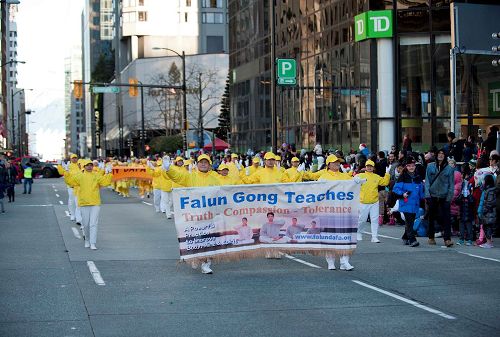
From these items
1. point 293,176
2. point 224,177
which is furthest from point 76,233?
point 293,176

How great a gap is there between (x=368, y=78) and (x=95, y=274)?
2664 cm

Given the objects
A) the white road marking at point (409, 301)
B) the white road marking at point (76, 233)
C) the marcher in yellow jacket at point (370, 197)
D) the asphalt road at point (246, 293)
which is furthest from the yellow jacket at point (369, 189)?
the white road marking at point (76, 233)

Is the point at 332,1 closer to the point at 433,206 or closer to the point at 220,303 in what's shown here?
the point at 433,206

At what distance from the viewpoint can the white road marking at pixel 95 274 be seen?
1271 centimetres

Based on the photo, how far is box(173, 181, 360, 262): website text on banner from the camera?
13.6 meters

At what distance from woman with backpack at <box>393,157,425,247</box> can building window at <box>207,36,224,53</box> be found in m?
112

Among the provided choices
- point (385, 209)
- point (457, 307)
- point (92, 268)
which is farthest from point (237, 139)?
point (457, 307)

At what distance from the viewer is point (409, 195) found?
17.2 meters

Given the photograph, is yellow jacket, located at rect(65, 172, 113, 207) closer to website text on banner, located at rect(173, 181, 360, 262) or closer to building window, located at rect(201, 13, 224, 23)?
website text on banner, located at rect(173, 181, 360, 262)

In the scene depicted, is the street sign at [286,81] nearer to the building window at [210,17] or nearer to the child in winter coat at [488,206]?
the child in winter coat at [488,206]

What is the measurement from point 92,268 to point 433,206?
6.87 m

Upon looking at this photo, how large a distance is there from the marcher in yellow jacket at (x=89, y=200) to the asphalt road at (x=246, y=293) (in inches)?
15.3

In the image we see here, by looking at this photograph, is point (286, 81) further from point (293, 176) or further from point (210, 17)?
point (210, 17)

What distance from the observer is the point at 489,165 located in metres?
19.0
